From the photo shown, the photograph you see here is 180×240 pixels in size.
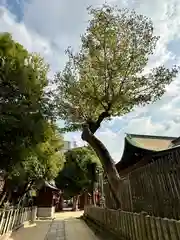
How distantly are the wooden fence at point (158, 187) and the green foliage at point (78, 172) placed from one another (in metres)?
20.6

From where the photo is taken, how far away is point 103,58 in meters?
9.02

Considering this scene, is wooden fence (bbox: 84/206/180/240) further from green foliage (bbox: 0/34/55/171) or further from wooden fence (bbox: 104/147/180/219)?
green foliage (bbox: 0/34/55/171)

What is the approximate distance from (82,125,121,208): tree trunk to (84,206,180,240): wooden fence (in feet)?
2.43

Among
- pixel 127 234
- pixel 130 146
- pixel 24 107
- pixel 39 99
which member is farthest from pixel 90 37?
pixel 127 234

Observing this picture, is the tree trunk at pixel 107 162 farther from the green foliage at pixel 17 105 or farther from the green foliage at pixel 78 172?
the green foliage at pixel 78 172

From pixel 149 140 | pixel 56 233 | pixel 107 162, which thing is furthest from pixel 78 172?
pixel 107 162

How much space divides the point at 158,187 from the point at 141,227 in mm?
944

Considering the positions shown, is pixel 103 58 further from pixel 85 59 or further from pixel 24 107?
pixel 24 107

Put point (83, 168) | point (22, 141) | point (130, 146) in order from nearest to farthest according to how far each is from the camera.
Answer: point (22, 141), point (130, 146), point (83, 168)

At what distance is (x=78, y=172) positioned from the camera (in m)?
29.6

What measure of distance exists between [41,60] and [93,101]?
8.49ft

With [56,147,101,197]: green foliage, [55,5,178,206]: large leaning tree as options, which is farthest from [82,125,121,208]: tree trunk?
[56,147,101,197]: green foliage

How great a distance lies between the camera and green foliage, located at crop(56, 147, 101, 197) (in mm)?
28562

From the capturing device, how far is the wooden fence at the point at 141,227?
143 inches
